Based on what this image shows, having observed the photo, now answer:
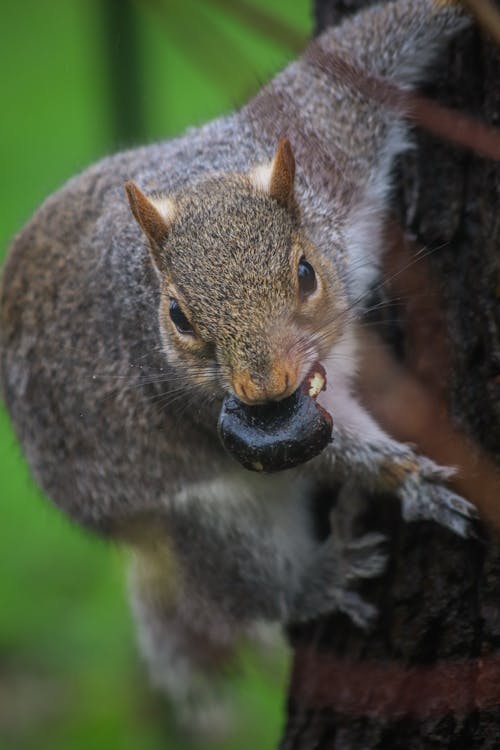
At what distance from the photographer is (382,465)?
2.71m

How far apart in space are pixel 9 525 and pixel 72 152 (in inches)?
122

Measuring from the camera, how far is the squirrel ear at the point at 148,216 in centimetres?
246

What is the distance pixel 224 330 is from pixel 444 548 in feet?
2.40

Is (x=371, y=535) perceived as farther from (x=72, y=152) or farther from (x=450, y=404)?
(x=72, y=152)

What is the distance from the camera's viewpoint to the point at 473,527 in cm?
245

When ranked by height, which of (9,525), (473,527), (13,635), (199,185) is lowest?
(13,635)

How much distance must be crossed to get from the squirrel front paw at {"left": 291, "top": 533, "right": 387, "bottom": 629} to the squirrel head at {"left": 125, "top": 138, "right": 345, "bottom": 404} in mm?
637

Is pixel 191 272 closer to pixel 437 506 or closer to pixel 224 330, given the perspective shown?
pixel 224 330

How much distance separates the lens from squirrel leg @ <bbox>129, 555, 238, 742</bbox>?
351cm

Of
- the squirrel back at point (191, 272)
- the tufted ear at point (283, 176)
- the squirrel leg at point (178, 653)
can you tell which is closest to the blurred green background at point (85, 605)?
the squirrel leg at point (178, 653)

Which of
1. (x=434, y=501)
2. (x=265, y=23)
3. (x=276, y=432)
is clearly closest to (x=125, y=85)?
(x=434, y=501)

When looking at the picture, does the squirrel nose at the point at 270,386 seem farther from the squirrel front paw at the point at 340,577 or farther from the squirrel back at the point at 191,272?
the squirrel front paw at the point at 340,577

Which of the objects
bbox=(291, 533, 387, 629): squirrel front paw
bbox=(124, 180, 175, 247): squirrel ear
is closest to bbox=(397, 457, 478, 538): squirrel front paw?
bbox=(291, 533, 387, 629): squirrel front paw

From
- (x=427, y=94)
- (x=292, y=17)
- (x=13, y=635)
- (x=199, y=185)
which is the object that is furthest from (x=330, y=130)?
(x=292, y=17)
